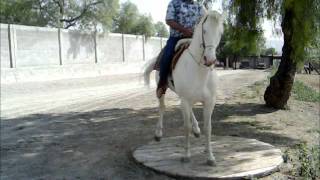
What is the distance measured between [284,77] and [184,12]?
527 centimetres

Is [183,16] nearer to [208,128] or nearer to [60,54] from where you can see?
[208,128]

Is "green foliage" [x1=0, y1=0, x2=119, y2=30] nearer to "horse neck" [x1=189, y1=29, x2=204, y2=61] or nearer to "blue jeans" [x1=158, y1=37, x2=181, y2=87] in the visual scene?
"blue jeans" [x1=158, y1=37, x2=181, y2=87]

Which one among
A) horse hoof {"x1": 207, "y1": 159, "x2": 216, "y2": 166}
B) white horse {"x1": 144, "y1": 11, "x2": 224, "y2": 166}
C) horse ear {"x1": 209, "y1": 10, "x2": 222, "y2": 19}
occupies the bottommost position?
horse hoof {"x1": 207, "y1": 159, "x2": 216, "y2": 166}

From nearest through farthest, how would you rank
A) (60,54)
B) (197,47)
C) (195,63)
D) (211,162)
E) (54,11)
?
(197,47) < (195,63) < (211,162) < (60,54) < (54,11)

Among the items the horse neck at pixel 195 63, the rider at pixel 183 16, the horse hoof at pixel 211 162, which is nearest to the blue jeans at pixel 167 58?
the rider at pixel 183 16

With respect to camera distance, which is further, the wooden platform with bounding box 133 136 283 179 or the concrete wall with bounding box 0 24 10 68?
the concrete wall with bounding box 0 24 10 68

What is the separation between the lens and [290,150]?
6469 millimetres

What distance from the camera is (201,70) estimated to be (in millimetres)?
5098

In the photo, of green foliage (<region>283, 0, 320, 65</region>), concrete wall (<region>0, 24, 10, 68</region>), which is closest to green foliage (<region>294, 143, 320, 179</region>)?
green foliage (<region>283, 0, 320, 65</region>)

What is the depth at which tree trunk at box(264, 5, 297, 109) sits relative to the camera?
31.0 feet

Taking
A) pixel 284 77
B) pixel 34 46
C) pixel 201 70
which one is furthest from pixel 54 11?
pixel 201 70

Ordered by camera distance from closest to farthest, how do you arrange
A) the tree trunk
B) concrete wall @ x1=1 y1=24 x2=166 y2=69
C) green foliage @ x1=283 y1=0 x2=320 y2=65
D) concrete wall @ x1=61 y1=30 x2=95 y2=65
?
green foliage @ x1=283 y1=0 x2=320 y2=65 → the tree trunk → concrete wall @ x1=1 y1=24 x2=166 y2=69 → concrete wall @ x1=61 y1=30 x2=95 y2=65

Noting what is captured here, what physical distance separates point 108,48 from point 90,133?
2823 cm

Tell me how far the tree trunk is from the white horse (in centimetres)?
479
